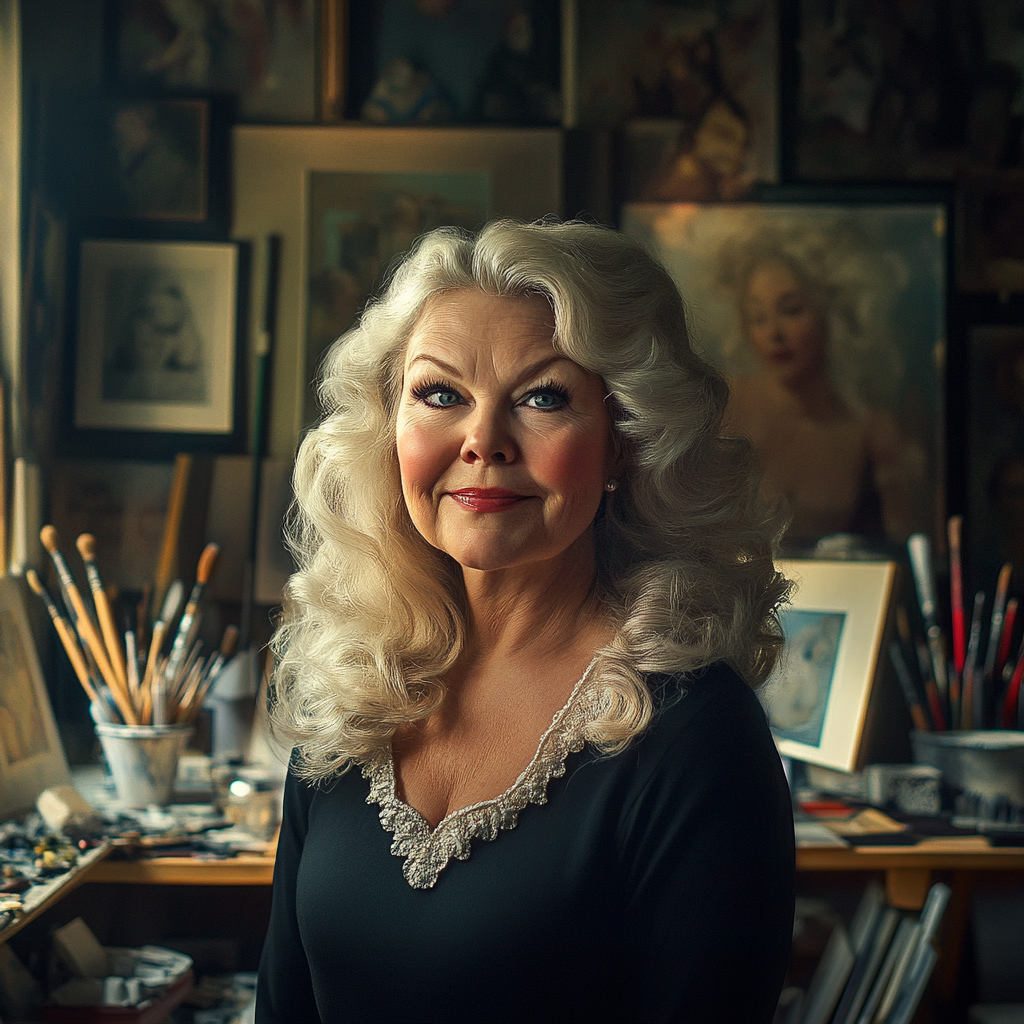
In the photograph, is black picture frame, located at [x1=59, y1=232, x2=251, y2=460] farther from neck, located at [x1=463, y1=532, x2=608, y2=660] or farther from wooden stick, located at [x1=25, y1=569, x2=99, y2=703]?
neck, located at [x1=463, y1=532, x2=608, y2=660]

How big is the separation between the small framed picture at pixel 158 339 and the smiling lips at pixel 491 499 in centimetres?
154

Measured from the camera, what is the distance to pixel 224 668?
2244 millimetres

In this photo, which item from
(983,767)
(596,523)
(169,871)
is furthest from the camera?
(983,767)

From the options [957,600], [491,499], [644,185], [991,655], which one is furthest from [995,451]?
[491,499]

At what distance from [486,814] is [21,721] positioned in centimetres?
133

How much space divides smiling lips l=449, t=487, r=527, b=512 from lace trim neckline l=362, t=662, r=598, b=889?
20cm

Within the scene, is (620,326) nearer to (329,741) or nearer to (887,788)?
(329,741)

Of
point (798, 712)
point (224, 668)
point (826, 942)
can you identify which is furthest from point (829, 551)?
point (224, 668)

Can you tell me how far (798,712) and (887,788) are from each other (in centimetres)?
25

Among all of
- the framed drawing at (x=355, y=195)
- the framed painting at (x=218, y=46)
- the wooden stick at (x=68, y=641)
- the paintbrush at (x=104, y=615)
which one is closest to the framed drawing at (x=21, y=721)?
the wooden stick at (x=68, y=641)

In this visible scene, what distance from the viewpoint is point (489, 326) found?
102 centimetres

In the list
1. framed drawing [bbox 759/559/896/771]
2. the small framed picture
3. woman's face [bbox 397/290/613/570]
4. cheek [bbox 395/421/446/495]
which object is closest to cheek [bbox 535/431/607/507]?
woman's face [bbox 397/290/613/570]

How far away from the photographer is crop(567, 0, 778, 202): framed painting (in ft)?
7.79

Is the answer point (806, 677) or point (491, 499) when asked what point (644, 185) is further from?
point (491, 499)
